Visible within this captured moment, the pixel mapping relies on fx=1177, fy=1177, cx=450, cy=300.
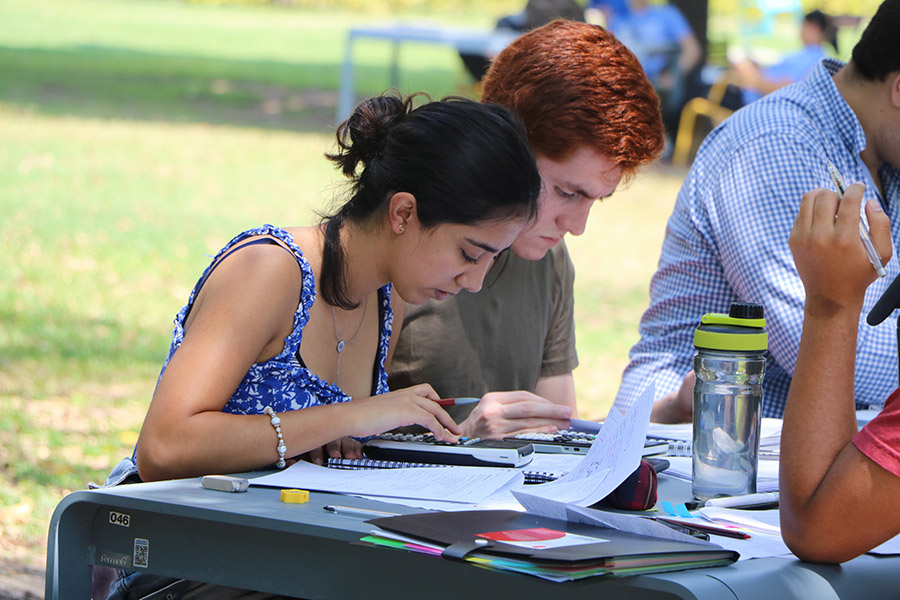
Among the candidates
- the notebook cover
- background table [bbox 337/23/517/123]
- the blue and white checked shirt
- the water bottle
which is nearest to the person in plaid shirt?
the blue and white checked shirt

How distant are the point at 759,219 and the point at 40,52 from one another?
17.9m

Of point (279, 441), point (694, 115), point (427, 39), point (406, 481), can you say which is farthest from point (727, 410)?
point (694, 115)

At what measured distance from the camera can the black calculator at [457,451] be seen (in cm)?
206

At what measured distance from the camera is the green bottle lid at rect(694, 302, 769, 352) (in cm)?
185

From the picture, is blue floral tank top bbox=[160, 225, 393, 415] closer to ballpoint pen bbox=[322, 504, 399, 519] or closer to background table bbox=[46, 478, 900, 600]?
background table bbox=[46, 478, 900, 600]

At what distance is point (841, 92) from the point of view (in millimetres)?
3094

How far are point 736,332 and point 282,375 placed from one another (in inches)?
34.8

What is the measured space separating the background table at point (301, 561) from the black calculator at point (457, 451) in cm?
28

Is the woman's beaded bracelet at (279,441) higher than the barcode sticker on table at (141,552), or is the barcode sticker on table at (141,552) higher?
the woman's beaded bracelet at (279,441)

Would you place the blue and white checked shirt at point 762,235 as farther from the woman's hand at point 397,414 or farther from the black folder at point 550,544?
the black folder at point 550,544

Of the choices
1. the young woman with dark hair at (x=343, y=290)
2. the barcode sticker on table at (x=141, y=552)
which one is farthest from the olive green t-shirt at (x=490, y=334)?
the barcode sticker on table at (x=141, y=552)

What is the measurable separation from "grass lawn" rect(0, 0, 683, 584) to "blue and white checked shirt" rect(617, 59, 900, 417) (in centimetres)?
80

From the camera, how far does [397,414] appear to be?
84.8 inches

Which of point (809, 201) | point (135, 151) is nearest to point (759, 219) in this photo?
point (809, 201)
